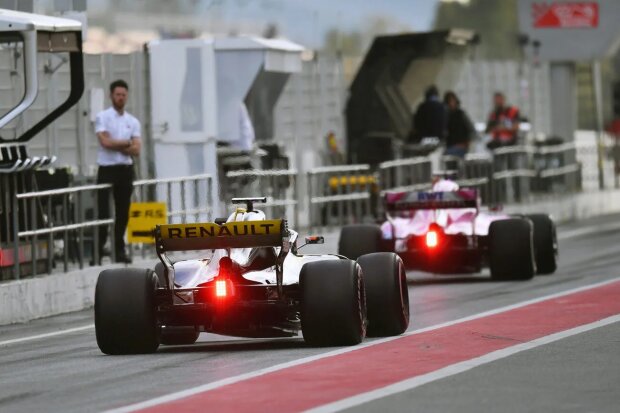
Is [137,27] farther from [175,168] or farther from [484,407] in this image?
[484,407]

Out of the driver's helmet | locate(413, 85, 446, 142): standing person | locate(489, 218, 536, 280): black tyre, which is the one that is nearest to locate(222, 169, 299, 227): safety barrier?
Answer: the driver's helmet

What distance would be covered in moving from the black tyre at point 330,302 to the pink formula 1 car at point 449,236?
7.37 metres

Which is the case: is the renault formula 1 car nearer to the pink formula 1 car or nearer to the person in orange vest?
the pink formula 1 car

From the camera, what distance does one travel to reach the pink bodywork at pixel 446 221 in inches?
862

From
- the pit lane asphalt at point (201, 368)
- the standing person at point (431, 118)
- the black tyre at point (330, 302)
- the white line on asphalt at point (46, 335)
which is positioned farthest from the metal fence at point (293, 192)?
the black tyre at point (330, 302)

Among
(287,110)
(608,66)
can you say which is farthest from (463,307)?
(608,66)

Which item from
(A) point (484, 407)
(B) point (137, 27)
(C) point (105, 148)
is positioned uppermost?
(B) point (137, 27)

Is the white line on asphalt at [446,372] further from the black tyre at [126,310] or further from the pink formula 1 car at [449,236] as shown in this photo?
the pink formula 1 car at [449,236]

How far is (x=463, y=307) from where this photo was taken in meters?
18.3

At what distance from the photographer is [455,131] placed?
3306 centimetres

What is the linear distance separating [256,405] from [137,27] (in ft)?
50.7

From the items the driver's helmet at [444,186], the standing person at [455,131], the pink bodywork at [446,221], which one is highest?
the standing person at [455,131]

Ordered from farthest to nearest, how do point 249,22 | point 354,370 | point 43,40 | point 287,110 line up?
point 287,110
point 249,22
point 43,40
point 354,370

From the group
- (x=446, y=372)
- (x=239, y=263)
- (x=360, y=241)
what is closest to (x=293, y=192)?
(x=360, y=241)
